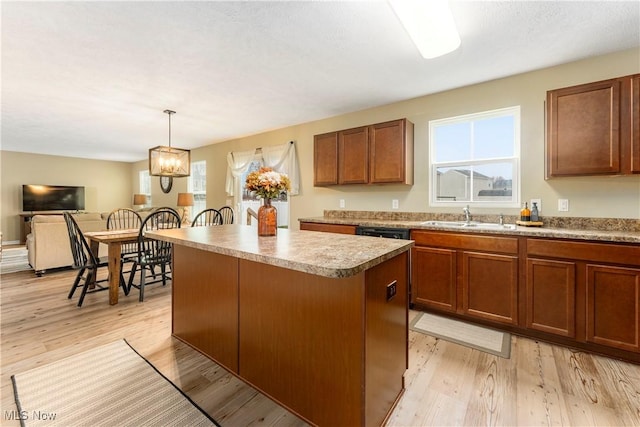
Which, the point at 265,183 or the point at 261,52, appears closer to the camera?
the point at 265,183

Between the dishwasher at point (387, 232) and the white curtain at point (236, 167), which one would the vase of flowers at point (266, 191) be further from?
the white curtain at point (236, 167)

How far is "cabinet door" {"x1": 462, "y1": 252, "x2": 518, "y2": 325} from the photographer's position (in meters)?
2.40

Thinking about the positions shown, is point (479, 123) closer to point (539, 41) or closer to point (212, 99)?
point (539, 41)

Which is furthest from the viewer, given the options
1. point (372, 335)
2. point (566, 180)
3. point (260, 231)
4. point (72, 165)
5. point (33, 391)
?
point (72, 165)

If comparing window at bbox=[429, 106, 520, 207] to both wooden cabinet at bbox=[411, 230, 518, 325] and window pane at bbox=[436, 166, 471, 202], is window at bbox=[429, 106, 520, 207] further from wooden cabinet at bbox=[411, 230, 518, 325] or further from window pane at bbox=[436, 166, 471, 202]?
wooden cabinet at bbox=[411, 230, 518, 325]

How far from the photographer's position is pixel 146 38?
2.22 metres

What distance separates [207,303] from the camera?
2.01 metres

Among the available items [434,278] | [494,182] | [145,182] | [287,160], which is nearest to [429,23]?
[494,182]

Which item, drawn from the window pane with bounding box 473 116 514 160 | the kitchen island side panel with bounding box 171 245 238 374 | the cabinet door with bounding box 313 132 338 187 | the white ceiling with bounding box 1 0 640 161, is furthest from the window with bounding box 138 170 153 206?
the window pane with bounding box 473 116 514 160

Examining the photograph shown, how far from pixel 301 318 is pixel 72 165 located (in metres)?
10.0

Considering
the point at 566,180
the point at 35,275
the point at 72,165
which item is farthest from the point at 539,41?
the point at 72,165

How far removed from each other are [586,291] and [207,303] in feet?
9.27

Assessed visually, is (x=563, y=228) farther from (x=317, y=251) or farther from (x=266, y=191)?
(x=266, y=191)

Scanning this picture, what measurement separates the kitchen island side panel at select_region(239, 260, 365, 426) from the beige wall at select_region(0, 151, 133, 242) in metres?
9.37
